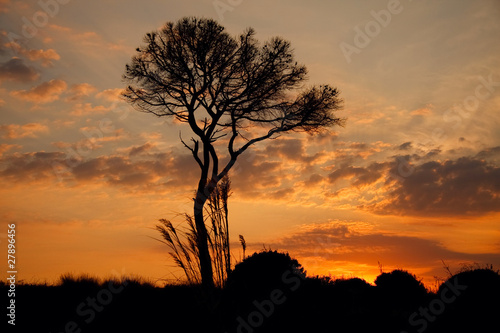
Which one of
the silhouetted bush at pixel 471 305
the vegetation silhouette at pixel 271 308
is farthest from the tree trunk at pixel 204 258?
the silhouetted bush at pixel 471 305

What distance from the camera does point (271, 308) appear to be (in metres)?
6.70

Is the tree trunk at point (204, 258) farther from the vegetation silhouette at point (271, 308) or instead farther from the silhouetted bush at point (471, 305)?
the silhouetted bush at point (471, 305)

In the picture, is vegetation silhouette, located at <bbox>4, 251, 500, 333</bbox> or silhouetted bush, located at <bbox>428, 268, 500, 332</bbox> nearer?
silhouetted bush, located at <bbox>428, 268, 500, 332</bbox>

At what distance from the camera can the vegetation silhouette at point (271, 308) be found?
20.9ft

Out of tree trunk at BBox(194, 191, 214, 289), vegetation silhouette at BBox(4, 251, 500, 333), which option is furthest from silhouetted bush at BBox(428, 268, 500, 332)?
tree trunk at BBox(194, 191, 214, 289)

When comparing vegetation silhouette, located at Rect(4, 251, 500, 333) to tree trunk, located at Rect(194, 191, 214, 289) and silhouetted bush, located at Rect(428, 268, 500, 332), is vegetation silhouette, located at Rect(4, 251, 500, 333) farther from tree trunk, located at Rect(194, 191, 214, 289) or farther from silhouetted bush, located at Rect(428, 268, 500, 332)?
tree trunk, located at Rect(194, 191, 214, 289)

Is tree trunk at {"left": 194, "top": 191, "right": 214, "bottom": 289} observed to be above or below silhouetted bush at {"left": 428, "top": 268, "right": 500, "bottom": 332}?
above

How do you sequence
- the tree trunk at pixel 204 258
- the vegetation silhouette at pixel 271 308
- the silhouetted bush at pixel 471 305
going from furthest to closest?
the tree trunk at pixel 204 258
the vegetation silhouette at pixel 271 308
the silhouetted bush at pixel 471 305

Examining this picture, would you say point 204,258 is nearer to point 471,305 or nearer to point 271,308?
→ point 271,308

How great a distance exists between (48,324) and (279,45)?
1323cm

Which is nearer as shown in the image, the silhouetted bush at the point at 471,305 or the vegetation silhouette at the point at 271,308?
the silhouetted bush at the point at 471,305

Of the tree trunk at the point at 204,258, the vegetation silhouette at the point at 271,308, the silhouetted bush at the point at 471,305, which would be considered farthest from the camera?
the tree trunk at the point at 204,258

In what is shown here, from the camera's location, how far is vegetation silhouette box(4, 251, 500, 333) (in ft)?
20.9

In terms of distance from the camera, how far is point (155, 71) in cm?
1756
